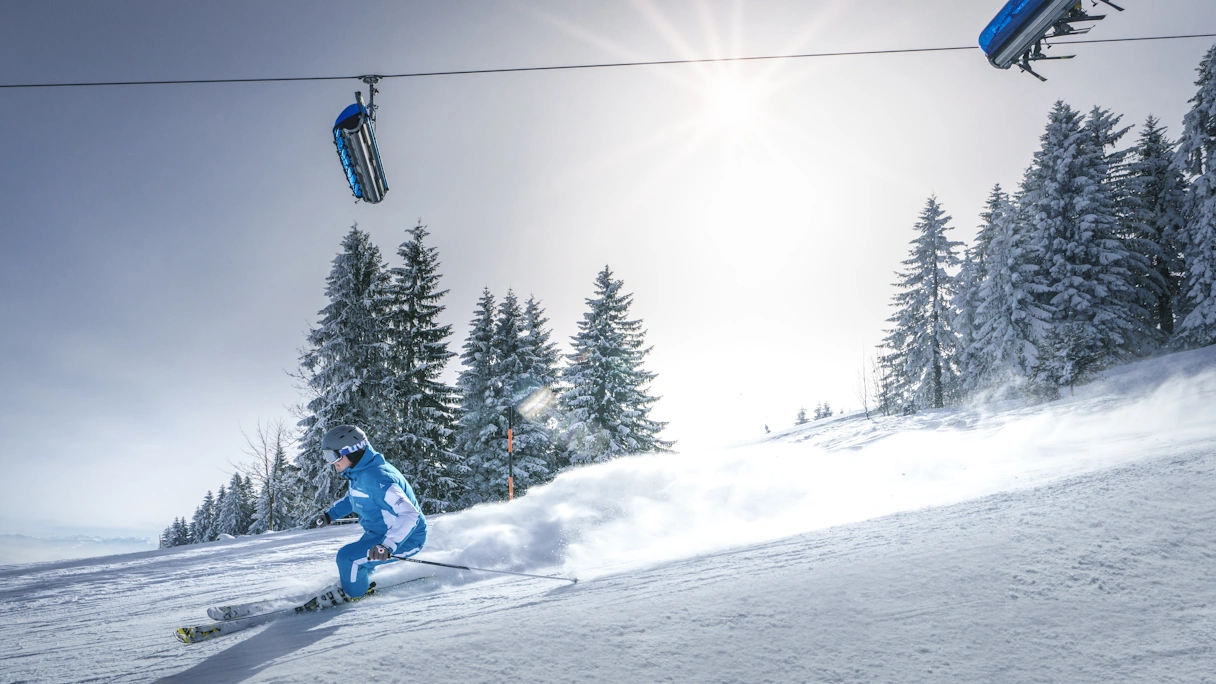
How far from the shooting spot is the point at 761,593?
3297 millimetres

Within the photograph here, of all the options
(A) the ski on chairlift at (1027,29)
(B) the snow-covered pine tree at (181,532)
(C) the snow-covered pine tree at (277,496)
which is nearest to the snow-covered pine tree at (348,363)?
Result: (C) the snow-covered pine tree at (277,496)

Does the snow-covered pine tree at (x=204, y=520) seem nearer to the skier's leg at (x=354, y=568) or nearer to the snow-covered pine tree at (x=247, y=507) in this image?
the snow-covered pine tree at (x=247, y=507)

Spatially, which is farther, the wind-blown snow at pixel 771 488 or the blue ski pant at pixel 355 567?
the wind-blown snow at pixel 771 488

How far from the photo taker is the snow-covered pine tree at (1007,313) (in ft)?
71.9

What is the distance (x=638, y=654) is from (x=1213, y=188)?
30.6 meters

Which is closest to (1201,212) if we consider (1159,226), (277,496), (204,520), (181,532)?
(1159,226)

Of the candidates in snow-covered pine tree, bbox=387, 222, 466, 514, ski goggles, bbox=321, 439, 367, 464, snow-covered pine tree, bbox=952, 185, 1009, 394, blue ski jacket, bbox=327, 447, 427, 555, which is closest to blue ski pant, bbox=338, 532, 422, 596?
blue ski jacket, bbox=327, 447, 427, 555

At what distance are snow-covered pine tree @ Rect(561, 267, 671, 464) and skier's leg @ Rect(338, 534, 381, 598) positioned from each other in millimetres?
19947

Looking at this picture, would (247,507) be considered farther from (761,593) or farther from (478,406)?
(761,593)

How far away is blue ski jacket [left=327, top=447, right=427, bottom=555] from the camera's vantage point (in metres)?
4.79

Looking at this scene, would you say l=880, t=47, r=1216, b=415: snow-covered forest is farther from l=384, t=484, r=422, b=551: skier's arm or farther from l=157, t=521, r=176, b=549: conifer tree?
l=157, t=521, r=176, b=549: conifer tree

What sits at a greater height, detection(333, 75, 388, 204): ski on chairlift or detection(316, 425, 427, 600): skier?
detection(333, 75, 388, 204): ski on chairlift

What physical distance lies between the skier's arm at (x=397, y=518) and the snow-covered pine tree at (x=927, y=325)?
2852 cm

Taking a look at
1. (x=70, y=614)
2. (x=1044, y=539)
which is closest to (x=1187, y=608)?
(x=1044, y=539)
